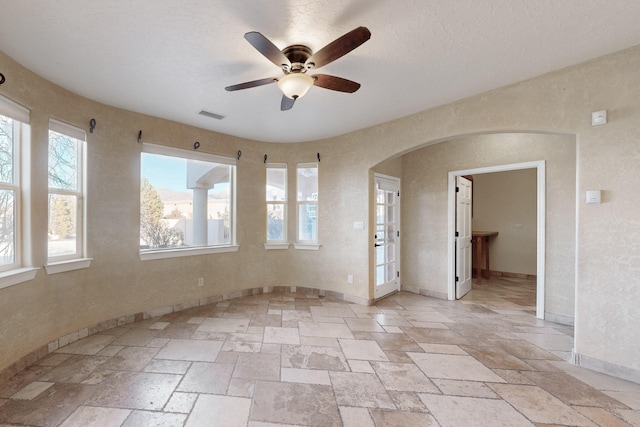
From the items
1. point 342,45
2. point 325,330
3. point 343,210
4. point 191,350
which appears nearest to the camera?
point 342,45

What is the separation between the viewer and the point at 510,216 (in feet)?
19.1

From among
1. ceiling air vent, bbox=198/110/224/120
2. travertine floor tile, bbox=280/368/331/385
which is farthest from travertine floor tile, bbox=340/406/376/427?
ceiling air vent, bbox=198/110/224/120

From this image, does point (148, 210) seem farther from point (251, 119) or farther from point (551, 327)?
point (551, 327)

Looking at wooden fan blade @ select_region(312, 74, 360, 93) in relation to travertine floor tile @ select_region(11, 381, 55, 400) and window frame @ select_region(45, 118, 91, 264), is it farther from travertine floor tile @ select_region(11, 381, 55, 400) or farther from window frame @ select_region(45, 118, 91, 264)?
travertine floor tile @ select_region(11, 381, 55, 400)

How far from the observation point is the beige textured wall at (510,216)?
18.2 feet

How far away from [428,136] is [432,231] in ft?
6.07

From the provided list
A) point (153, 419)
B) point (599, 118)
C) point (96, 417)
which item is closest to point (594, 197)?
point (599, 118)

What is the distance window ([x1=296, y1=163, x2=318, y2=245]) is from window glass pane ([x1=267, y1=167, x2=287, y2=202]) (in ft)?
0.82

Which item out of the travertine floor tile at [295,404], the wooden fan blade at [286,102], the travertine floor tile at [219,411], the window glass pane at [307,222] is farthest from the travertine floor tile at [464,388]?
the window glass pane at [307,222]

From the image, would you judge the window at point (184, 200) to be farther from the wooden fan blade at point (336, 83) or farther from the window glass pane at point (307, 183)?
Answer: the wooden fan blade at point (336, 83)

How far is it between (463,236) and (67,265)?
17.6ft

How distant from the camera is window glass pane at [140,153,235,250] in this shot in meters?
3.48

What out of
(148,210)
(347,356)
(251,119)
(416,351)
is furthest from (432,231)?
(148,210)

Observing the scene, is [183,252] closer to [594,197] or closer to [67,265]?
[67,265]
